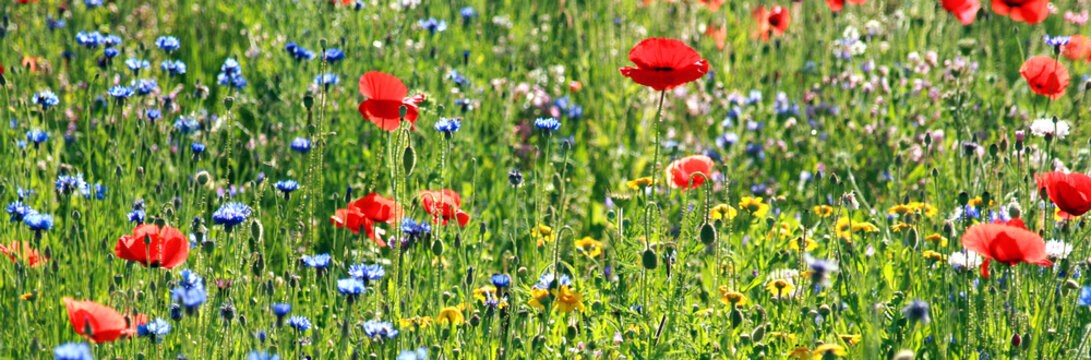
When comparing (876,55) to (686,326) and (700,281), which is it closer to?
(700,281)

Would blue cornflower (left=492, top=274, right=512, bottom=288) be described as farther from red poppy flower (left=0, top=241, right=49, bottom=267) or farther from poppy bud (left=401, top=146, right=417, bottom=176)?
red poppy flower (left=0, top=241, right=49, bottom=267)

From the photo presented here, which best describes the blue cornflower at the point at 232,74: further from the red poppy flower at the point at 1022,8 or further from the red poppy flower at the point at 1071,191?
the red poppy flower at the point at 1022,8

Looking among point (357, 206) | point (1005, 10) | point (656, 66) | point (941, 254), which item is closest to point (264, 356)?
point (357, 206)

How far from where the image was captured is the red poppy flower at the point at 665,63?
224 centimetres

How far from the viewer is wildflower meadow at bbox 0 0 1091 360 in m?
2.17

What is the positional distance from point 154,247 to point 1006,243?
1.68 metres

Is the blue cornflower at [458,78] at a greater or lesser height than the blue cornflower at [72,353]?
greater

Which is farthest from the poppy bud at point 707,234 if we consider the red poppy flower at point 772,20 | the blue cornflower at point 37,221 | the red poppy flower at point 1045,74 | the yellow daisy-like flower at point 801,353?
the red poppy flower at point 772,20

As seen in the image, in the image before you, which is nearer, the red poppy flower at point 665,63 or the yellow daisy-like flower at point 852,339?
the yellow daisy-like flower at point 852,339

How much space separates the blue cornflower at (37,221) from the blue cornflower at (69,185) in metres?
0.10

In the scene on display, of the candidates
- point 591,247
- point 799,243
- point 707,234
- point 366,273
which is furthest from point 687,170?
point 366,273

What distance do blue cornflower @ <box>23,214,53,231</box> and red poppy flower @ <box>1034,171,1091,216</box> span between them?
2215 mm

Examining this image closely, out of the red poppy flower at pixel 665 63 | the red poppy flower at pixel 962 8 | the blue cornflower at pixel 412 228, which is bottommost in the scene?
the blue cornflower at pixel 412 228

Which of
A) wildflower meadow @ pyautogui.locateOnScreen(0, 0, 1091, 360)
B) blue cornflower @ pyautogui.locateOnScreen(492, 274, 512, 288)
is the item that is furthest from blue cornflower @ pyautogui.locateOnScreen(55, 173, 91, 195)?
blue cornflower @ pyautogui.locateOnScreen(492, 274, 512, 288)
